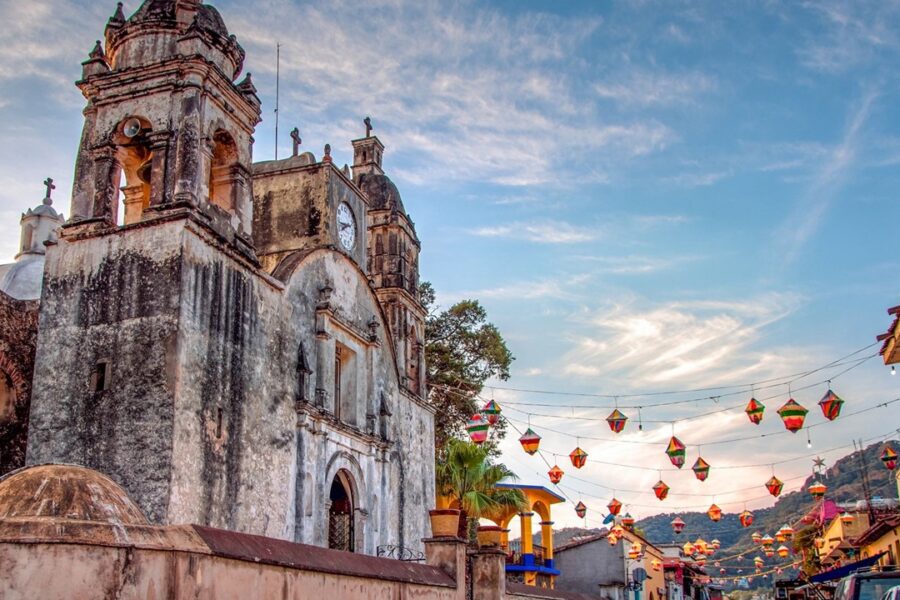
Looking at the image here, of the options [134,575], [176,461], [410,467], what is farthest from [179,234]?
[410,467]

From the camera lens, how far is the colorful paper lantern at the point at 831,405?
1673 cm

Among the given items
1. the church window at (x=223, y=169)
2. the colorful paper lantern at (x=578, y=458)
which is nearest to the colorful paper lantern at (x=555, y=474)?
the colorful paper lantern at (x=578, y=458)

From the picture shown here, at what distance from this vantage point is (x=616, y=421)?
65.2 feet

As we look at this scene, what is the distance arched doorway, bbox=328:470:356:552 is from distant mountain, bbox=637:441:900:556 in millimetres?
60711

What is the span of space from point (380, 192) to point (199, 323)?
37.8 ft

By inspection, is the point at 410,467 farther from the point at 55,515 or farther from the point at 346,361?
the point at 55,515

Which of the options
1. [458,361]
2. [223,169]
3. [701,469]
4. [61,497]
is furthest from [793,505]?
[61,497]

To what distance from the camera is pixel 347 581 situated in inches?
444

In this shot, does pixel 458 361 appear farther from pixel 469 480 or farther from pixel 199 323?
pixel 199 323

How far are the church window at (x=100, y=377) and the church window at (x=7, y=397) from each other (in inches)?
102

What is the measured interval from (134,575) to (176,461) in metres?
5.91

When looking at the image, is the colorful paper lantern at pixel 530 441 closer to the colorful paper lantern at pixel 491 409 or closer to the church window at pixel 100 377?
the colorful paper lantern at pixel 491 409

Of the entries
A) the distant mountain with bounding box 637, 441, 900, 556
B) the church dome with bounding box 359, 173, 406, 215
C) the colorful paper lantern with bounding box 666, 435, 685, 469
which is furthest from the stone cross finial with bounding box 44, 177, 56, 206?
the distant mountain with bounding box 637, 441, 900, 556

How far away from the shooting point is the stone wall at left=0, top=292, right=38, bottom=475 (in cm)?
1568
